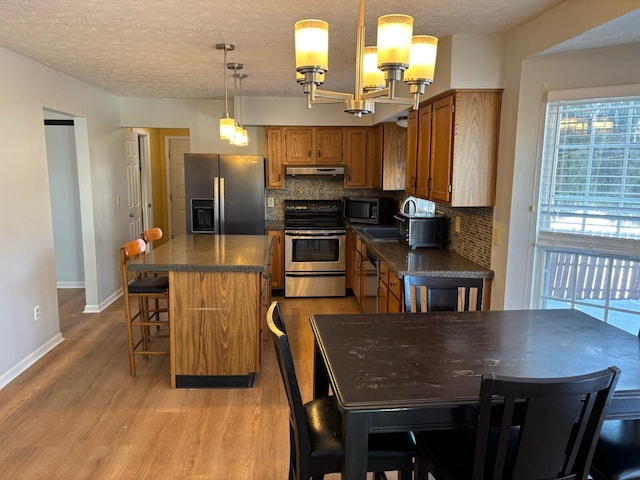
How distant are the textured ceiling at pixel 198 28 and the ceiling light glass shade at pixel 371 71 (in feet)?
1.73

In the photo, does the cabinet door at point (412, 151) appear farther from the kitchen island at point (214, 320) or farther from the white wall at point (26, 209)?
the white wall at point (26, 209)

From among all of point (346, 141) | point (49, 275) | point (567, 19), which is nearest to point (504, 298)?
point (567, 19)

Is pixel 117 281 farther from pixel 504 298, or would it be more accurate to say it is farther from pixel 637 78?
pixel 637 78

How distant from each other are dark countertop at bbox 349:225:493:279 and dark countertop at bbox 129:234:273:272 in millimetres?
956

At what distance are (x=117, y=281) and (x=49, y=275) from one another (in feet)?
5.35

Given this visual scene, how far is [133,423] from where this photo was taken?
2.72 meters

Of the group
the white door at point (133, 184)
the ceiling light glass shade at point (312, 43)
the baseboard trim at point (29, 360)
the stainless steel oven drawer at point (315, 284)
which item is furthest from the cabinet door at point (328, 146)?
the ceiling light glass shade at point (312, 43)

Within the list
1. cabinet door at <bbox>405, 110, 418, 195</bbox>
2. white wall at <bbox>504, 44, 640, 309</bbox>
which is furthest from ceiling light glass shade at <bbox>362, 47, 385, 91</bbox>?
cabinet door at <bbox>405, 110, 418, 195</bbox>

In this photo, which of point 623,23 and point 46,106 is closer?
point 623,23

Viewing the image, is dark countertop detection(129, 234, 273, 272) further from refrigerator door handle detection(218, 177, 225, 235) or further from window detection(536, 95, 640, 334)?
window detection(536, 95, 640, 334)

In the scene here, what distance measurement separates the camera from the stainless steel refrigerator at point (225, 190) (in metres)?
5.21

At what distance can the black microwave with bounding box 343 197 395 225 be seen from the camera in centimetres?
543

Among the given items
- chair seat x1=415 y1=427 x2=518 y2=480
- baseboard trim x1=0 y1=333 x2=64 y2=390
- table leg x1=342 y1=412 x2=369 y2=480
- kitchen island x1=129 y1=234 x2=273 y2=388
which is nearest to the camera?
table leg x1=342 y1=412 x2=369 y2=480

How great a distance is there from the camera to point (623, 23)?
2.01 m
